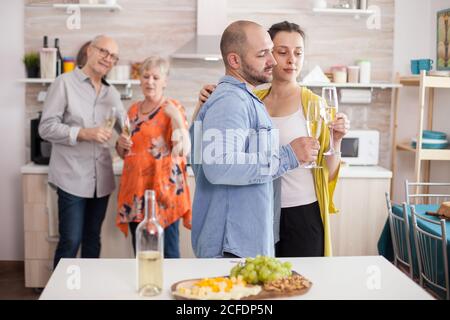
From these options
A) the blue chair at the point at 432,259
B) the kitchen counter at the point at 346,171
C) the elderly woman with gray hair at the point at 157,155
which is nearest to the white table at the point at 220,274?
the blue chair at the point at 432,259

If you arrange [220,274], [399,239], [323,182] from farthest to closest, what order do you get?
[399,239] < [323,182] < [220,274]

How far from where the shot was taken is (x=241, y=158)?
5.79 feet

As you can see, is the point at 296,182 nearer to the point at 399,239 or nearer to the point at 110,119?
the point at 399,239

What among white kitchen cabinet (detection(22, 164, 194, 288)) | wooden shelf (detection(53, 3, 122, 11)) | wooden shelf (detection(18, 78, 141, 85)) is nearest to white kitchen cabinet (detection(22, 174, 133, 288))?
white kitchen cabinet (detection(22, 164, 194, 288))


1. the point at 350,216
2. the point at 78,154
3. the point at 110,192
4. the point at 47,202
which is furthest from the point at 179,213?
the point at 350,216

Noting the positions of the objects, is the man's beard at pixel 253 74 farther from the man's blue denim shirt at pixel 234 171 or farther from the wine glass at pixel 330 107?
the wine glass at pixel 330 107

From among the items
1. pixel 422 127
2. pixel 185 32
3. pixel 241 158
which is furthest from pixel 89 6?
pixel 241 158

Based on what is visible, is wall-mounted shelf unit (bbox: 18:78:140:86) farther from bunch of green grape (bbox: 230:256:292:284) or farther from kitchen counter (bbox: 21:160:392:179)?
bunch of green grape (bbox: 230:256:292:284)

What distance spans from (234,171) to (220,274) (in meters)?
0.32

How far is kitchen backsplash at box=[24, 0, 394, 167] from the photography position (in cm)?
392

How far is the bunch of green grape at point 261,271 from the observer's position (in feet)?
4.76

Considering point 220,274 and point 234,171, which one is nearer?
point 220,274

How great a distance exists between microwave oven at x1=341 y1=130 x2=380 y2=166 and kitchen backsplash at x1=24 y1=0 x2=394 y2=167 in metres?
0.44

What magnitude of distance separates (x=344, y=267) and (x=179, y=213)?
5.39 feet
